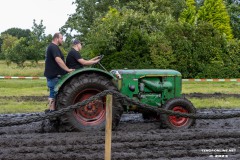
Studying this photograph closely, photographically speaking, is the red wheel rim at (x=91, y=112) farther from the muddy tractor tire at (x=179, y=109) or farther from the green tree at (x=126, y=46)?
the green tree at (x=126, y=46)

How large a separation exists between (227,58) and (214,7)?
15.3m

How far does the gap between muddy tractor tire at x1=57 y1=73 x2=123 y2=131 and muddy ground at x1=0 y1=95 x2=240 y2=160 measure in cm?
27

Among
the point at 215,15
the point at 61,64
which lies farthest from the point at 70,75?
the point at 215,15

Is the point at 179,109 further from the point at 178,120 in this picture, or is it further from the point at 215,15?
the point at 215,15

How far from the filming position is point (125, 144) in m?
6.68

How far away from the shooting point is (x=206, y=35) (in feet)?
79.0

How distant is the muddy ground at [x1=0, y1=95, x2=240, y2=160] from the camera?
6.14m

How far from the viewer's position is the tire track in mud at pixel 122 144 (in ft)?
20.2

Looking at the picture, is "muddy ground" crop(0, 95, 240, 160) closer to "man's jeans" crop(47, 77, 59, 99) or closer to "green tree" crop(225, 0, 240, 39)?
"man's jeans" crop(47, 77, 59, 99)

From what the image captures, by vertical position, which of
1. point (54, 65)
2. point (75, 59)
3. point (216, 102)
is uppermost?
point (75, 59)

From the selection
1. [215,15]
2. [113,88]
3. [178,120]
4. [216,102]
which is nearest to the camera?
[113,88]

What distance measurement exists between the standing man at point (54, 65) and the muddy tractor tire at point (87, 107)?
0.41 metres

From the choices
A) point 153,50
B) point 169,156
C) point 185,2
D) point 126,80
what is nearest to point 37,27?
point 185,2

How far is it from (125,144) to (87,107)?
1684mm
